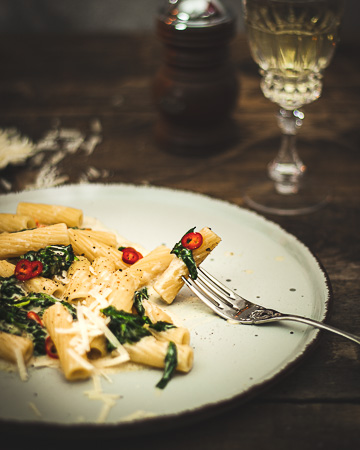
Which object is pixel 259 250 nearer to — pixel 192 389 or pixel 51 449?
pixel 192 389

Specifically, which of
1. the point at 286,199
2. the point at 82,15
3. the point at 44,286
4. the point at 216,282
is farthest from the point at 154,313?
the point at 82,15

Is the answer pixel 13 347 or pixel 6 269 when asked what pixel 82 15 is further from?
pixel 13 347

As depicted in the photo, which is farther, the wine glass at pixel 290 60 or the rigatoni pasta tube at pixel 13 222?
the wine glass at pixel 290 60

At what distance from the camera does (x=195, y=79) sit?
238 centimetres

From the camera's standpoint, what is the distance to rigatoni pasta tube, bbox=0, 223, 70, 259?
5.25 feet

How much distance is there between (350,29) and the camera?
4629 millimetres

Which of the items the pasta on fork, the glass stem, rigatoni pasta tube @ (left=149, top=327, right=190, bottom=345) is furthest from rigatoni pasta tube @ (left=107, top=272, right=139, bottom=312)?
the glass stem

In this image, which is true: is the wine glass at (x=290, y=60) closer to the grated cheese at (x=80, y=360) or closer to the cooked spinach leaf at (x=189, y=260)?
the cooked spinach leaf at (x=189, y=260)

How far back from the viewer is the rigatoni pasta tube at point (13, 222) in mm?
1725

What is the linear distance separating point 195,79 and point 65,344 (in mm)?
1461

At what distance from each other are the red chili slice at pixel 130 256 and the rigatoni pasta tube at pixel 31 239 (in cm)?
17

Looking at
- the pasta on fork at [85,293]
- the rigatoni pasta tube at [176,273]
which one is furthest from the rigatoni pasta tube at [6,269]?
the rigatoni pasta tube at [176,273]

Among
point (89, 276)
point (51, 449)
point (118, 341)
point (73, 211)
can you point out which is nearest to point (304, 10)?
point (73, 211)

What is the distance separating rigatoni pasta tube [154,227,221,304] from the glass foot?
65 centimetres
